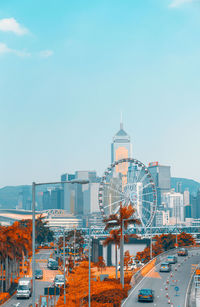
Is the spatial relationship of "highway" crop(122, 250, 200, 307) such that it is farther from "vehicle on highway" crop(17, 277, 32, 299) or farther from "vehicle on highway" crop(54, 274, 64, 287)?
"vehicle on highway" crop(17, 277, 32, 299)

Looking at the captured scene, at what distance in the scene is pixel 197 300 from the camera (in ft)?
185

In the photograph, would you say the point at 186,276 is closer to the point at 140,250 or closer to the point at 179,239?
the point at 140,250

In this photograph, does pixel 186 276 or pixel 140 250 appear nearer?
pixel 186 276

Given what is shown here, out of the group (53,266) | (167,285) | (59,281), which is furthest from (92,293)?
(53,266)

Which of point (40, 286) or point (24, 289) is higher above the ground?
point (24, 289)

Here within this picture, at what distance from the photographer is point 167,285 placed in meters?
67.0

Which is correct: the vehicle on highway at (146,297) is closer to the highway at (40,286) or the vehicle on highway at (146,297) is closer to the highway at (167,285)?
the highway at (167,285)

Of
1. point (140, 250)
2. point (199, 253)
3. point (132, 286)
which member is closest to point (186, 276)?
point (132, 286)

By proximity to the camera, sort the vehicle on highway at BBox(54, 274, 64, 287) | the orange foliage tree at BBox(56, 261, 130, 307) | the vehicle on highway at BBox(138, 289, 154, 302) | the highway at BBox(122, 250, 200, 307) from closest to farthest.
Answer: the orange foliage tree at BBox(56, 261, 130, 307) < the highway at BBox(122, 250, 200, 307) < the vehicle on highway at BBox(138, 289, 154, 302) < the vehicle on highway at BBox(54, 274, 64, 287)

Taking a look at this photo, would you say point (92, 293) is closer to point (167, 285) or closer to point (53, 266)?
point (167, 285)

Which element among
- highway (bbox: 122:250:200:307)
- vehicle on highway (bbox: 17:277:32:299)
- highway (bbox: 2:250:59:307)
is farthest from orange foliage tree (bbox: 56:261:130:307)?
vehicle on highway (bbox: 17:277:32:299)

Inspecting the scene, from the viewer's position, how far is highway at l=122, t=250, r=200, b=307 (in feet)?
182

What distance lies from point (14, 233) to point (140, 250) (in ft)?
192

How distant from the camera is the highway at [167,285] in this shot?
182 ft
